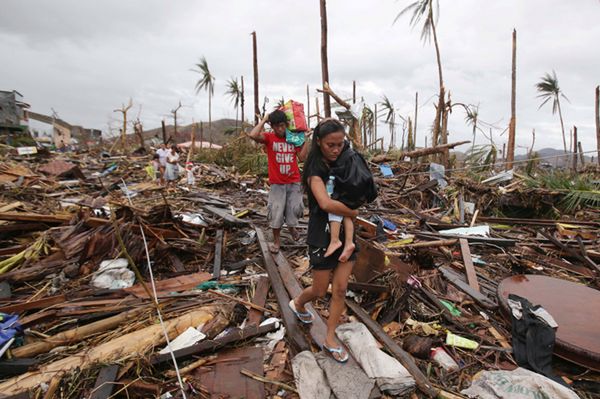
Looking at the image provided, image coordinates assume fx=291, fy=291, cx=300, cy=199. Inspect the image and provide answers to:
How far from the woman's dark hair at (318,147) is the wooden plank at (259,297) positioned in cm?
137

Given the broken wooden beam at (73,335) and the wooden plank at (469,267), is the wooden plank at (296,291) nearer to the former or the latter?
the broken wooden beam at (73,335)

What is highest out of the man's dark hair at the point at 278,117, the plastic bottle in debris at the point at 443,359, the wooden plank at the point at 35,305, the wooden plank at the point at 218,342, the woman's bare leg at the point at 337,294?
the man's dark hair at the point at 278,117

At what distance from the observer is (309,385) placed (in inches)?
72.4

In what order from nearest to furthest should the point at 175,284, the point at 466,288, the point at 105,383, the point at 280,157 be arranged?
the point at 105,383
the point at 175,284
the point at 466,288
the point at 280,157

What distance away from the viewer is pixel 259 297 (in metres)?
2.85

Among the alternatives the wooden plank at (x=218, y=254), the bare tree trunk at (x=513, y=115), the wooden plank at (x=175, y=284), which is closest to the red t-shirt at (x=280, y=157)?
the wooden plank at (x=218, y=254)

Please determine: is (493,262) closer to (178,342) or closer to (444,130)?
(178,342)

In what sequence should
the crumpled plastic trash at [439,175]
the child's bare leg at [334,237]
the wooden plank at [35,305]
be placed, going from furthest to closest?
1. the crumpled plastic trash at [439,175]
2. the wooden plank at [35,305]
3. the child's bare leg at [334,237]

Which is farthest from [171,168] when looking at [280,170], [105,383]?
[105,383]

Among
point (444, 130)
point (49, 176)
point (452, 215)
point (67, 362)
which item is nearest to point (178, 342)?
point (67, 362)

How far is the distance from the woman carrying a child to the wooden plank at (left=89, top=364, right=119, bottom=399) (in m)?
1.42

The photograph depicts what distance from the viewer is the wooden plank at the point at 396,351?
1.90 meters

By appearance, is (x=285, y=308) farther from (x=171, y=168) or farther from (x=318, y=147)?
(x=171, y=168)

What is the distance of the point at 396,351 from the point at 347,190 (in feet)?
4.32
